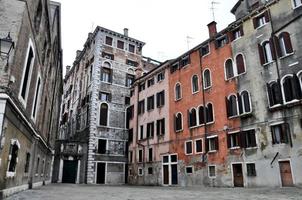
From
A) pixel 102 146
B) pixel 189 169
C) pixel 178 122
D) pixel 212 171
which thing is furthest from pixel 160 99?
pixel 212 171

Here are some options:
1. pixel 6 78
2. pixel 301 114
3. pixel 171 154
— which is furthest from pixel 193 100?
pixel 6 78

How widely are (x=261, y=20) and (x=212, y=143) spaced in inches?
397

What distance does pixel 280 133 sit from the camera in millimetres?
15977

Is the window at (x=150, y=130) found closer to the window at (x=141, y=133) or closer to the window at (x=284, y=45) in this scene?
the window at (x=141, y=133)

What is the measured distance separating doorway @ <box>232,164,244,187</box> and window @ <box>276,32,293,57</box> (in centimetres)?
823

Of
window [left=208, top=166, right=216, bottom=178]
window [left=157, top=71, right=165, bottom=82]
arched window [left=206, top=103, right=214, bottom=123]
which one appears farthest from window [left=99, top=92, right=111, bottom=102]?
window [left=208, top=166, right=216, bottom=178]

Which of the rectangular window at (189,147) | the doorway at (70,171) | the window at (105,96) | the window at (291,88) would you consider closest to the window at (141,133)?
the window at (105,96)

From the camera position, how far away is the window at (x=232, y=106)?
1923 centimetres

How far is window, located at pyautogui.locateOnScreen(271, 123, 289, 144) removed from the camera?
15.5 meters

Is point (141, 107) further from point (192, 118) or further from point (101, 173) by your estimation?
point (192, 118)

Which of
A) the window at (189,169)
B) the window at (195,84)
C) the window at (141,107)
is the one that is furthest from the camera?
the window at (141,107)

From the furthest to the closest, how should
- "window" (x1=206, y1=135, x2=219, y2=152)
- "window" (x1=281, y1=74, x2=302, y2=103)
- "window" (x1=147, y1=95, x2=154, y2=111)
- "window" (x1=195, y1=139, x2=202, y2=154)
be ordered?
"window" (x1=147, y1=95, x2=154, y2=111), "window" (x1=195, y1=139, x2=202, y2=154), "window" (x1=206, y1=135, x2=219, y2=152), "window" (x1=281, y1=74, x2=302, y2=103)

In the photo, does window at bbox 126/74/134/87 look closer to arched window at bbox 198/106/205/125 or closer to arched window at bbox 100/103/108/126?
arched window at bbox 100/103/108/126

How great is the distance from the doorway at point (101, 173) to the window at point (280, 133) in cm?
1878
